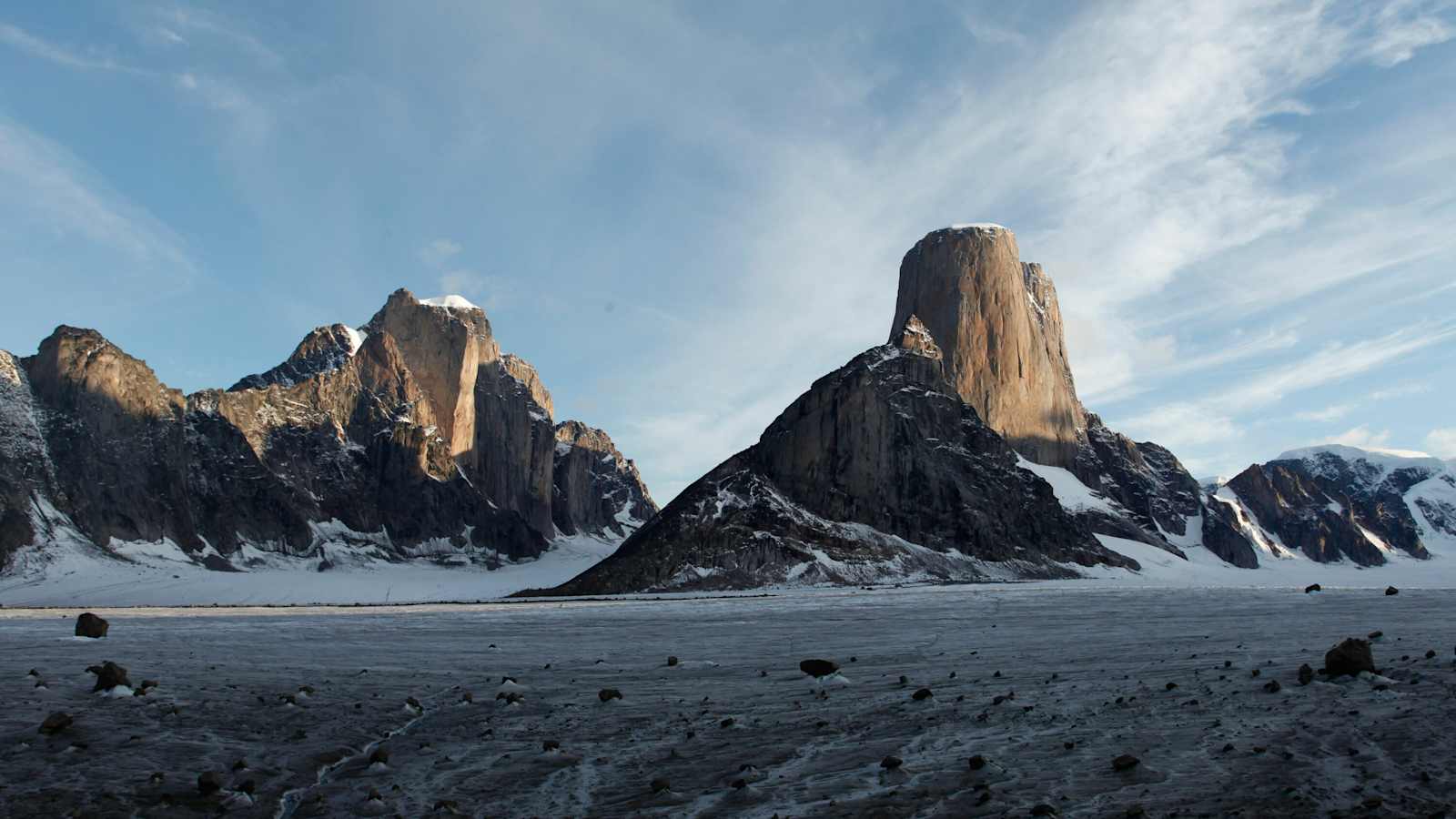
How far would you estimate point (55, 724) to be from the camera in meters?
18.1

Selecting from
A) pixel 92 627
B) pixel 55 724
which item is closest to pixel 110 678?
pixel 55 724

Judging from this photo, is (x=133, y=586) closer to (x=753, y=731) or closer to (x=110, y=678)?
(x=110, y=678)

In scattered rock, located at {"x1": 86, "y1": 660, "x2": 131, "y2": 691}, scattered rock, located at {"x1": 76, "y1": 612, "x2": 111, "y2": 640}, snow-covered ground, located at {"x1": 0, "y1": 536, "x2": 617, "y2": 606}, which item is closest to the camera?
scattered rock, located at {"x1": 86, "y1": 660, "x2": 131, "y2": 691}

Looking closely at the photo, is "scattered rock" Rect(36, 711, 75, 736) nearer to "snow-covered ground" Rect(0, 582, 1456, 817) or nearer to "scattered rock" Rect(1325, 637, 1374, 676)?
"snow-covered ground" Rect(0, 582, 1456, 817)

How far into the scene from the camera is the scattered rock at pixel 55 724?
1802 cm

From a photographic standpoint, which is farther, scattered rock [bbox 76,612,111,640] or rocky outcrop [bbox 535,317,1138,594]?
rocky outcrop [bbox 535,317,1138,594]

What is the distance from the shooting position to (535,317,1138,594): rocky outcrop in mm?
134625

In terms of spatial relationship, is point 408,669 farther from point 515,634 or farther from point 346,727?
point 515,634

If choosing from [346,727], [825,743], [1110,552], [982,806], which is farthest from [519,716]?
[1110,552]

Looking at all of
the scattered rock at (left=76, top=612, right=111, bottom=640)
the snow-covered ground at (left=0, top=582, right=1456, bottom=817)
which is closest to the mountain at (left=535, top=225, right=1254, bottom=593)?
the scattered rock at (left=76, top=612, right=111, bottom=640)

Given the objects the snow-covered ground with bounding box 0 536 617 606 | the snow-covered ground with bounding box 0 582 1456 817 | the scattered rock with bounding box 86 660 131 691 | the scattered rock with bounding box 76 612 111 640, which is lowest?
the snow-covered ground with bounding box 0 582 1456 817

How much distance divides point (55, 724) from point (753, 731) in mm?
12663

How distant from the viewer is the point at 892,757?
15906mm

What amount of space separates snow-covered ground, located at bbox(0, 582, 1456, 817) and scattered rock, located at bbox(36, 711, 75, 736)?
0.23m
